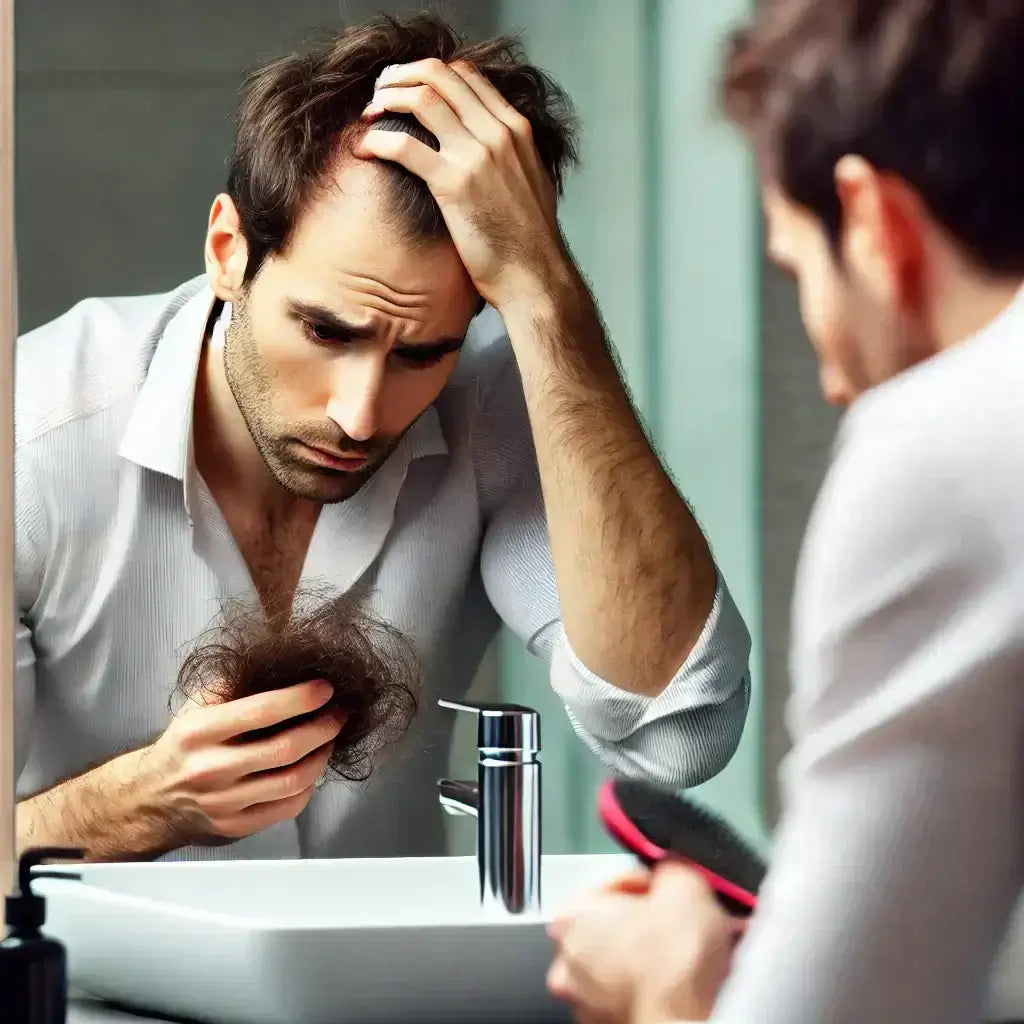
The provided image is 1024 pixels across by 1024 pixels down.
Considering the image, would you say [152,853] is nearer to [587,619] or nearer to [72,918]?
[72,918]

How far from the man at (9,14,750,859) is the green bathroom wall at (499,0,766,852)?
0.06 ft

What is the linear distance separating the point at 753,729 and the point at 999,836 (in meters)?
0.33

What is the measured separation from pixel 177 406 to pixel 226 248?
13 centimetres

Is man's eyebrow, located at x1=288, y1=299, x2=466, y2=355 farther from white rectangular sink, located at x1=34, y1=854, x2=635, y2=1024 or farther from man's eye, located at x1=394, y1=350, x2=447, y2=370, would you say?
white rectangular sink, located at x1=34, y1=854, x2=635, y2=1024

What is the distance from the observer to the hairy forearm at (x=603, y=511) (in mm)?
926

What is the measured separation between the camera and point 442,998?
0.86 m

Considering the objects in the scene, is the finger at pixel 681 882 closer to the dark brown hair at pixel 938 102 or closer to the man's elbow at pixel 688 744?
the man's elbow at pixel 688 744

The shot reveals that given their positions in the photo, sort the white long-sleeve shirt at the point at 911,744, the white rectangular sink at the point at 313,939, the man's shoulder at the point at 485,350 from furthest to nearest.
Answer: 1. the man's shoulder at the point at 485,350
2. the white rectangular sink at the point at 313,939
3. the white long-sleeve shirt at the point at 911,744

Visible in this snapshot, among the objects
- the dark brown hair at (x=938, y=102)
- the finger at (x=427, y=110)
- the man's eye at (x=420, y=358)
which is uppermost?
the finger at (x=427, y=110)

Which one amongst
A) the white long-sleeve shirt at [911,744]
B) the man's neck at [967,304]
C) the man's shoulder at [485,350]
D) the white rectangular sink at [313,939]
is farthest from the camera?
the man's shoulder at [485,350]

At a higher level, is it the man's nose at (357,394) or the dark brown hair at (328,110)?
the dark brown hair at (328,110)

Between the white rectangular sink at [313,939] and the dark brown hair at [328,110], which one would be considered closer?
the white rectangular sink at [313,939]

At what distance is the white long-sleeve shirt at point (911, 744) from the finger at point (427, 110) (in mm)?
475

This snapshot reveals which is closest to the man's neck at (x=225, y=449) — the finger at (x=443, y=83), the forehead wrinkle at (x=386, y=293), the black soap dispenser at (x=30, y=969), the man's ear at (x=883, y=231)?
the forehead wrinkle at (x=386, y=293)
